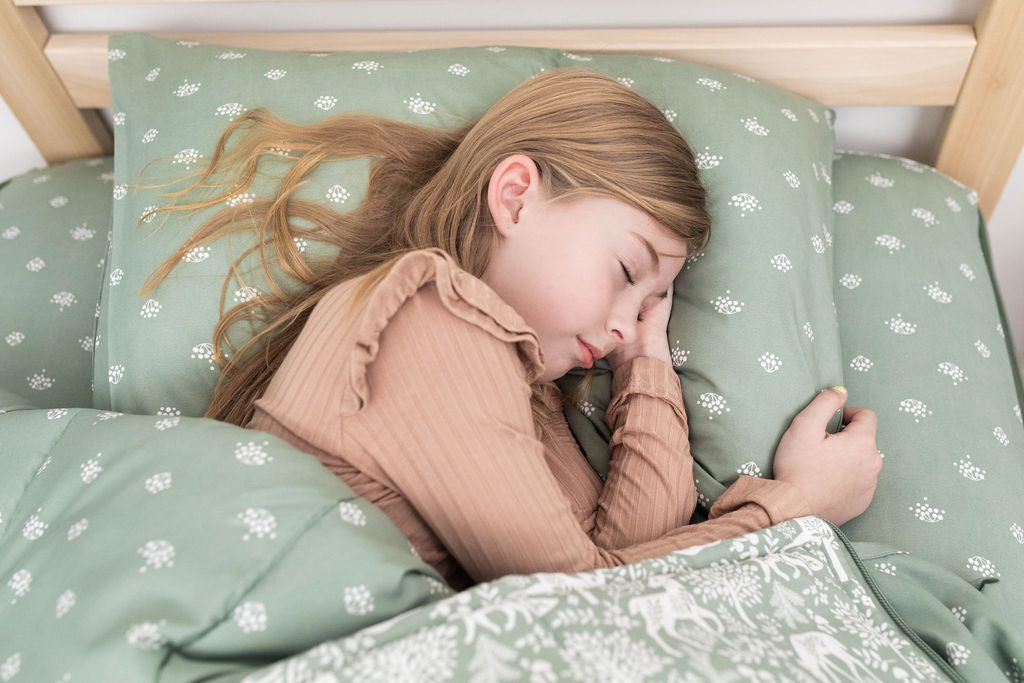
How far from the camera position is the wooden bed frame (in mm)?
1198

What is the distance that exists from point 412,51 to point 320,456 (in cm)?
67

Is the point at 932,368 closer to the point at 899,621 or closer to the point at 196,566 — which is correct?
the point at 899,621

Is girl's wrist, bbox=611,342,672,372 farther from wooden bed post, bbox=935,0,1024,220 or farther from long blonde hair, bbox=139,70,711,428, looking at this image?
wooden bed post, bbox=935,0,1024,220

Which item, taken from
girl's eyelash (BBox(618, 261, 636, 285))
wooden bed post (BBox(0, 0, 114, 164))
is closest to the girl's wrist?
girl's eyelash (BBox(618, 261, 636, 285))

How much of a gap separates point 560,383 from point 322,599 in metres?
0.56

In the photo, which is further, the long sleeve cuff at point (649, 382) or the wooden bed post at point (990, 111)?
the wooden bed post at point (990, 111)

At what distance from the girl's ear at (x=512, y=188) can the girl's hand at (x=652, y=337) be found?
0.78 feet

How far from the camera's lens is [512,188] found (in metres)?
0.97

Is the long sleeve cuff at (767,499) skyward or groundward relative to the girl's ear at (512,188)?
groundward

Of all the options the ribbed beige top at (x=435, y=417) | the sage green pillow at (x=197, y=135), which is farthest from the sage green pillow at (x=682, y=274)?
the ribbed beige top at (x=435, y=417)

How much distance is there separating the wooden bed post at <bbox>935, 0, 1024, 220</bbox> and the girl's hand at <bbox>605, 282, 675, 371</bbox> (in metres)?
0.63

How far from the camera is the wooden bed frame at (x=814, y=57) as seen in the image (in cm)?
120

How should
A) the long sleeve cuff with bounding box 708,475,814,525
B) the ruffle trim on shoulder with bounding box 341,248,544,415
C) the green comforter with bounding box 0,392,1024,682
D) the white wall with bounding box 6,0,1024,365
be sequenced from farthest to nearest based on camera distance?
the white wall with bounding box 6,0,1024,365, the long sleeve cuff with bounding box 708,475,814,525, the ruffle trim on shoulder with bounding box 341,248,544,415, the green comforter with bounding box 0,392,1024,682

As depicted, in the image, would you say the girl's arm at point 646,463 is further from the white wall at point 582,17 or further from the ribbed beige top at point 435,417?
the white wall at point 582,17
